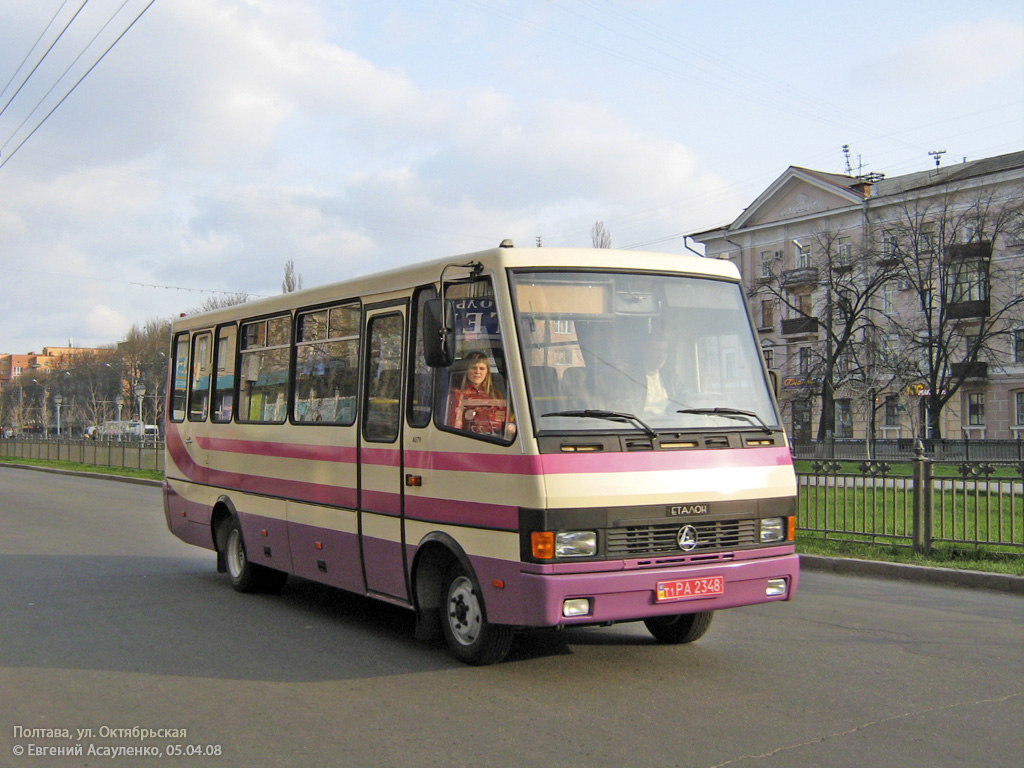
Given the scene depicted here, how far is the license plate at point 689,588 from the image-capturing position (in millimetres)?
6305

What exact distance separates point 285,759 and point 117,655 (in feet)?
9.37

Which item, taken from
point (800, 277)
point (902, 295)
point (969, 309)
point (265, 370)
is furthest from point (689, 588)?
point (902, 295)

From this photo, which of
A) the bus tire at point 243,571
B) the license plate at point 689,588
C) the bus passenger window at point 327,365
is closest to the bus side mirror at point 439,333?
the bus passenger window at point 327,365

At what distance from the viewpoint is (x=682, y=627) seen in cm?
756

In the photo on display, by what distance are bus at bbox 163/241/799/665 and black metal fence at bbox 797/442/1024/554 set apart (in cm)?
551

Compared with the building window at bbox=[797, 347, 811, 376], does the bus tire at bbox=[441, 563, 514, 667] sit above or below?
below

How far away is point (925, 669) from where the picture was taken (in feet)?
22.4

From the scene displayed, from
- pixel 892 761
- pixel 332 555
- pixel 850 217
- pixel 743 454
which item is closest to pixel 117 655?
pixel 332 555

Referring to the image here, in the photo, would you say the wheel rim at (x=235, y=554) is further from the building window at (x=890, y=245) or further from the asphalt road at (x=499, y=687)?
the building window at (x=890, y=245)

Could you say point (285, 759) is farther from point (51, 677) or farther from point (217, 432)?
point (217, 432)

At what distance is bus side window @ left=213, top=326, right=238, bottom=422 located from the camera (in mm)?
10539

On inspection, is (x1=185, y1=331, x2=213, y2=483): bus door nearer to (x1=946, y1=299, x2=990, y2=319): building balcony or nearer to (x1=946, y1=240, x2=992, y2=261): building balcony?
(x1=946, y1=240, x2=992, y2=261): building balcony

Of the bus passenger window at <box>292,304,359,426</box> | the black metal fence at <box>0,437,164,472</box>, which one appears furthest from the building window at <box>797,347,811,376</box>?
the bus passenger window at <box>292,304,359,426</box>

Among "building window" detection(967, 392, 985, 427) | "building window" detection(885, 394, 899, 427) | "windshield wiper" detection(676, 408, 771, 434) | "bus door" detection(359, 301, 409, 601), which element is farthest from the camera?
"building window" detection(885, 394, 899, 427)
